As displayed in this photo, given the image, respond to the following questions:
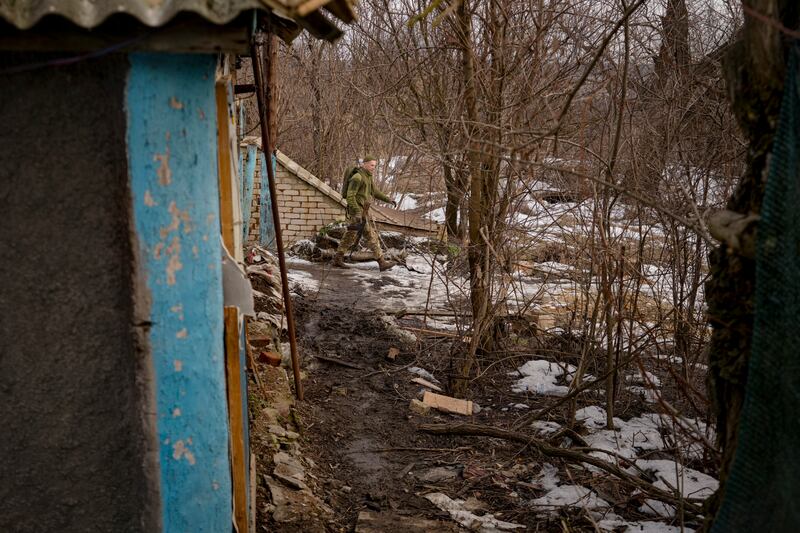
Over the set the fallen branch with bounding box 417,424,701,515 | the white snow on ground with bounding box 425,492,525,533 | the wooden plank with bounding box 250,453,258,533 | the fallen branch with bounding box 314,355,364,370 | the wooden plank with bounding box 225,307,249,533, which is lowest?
the white snow on ground with bounding box 425,492,525,533

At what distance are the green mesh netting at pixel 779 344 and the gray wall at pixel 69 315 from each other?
7.03 feet

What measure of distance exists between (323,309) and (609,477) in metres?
5.40

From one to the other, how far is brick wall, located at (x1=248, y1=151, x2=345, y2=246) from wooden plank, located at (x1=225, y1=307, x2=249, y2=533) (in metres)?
11.6

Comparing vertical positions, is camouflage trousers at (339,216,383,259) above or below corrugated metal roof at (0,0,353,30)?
below

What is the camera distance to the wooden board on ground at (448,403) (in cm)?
640

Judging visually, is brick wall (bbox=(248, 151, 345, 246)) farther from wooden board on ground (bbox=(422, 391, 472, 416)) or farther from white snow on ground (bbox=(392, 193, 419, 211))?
wooden board on ground (bbox=(422, 391, 472, 416))

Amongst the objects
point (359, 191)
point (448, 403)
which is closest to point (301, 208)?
point (359, 191)

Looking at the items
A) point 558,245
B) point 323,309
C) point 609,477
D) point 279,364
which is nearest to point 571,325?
point 558,245

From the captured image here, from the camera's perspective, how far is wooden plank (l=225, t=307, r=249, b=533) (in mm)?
3045

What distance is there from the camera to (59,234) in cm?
270

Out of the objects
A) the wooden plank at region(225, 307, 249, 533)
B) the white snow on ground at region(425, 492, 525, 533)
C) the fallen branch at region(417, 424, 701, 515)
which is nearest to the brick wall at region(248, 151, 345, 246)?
the fallen branch at region(417, 424, 701, 515)

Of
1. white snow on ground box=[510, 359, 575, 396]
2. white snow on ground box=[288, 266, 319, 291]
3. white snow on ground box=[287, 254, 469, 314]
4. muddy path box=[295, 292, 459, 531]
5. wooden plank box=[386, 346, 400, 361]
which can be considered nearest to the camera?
muddy path box=[295, 292, 459, 531]

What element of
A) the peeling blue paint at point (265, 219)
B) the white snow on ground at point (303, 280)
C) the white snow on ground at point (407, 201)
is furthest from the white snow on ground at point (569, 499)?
the white snow on ground at point (407, 201)

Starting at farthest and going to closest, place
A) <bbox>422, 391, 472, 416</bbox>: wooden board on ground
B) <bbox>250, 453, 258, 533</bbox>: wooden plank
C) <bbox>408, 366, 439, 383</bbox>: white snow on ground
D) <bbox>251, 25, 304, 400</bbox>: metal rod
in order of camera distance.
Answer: <bbox>408, 366, 439, 383</bbox>: white snow on ground < <bbox>422, 391, 472, 416</bbox>: wooden board on ground < <bbox>251, 25, 304, 400</bbox>: metal rod < <bbox>250, 453, 258, 533</bbox>: wooden plank
